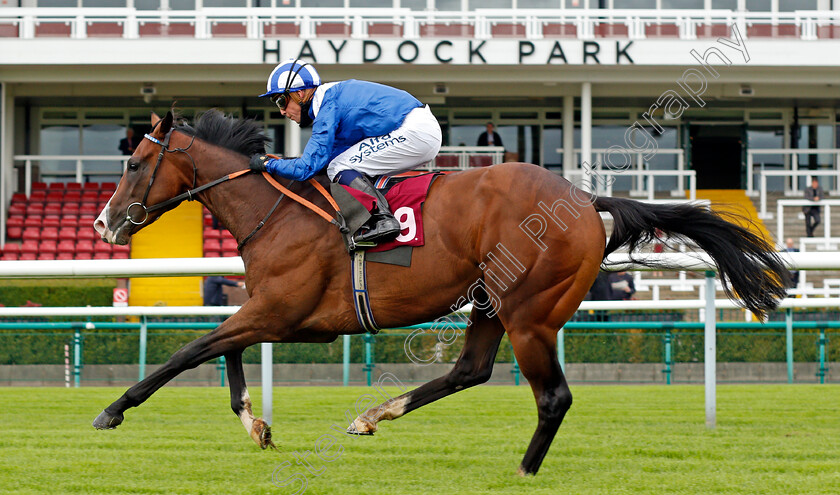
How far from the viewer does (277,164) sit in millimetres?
4066

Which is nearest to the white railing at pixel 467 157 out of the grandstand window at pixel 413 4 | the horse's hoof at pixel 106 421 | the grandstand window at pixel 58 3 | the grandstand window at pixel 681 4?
the grandstand window at pixel 413 4

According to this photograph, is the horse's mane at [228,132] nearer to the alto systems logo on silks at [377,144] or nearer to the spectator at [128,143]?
the alto systems logo on silks at [377,144]

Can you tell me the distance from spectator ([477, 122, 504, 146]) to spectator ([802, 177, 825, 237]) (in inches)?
240

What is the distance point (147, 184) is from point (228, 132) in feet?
1.45

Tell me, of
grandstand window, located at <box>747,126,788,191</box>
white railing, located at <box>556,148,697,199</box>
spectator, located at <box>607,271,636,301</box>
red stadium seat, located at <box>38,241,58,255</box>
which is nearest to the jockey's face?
spectator, located at <box>607,271,636,301</box>

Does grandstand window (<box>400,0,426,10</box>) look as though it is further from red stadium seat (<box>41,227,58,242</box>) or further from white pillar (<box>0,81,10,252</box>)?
red stadium seat (<box>41,227,58,242</box>)

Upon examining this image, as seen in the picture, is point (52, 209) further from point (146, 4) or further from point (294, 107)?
point (294, 107)

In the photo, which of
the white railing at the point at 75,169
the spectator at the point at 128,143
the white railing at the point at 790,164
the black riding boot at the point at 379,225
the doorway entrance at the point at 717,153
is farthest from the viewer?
the doorway entrance at the point at 717,153

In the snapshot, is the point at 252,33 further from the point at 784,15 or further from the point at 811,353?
the point at 811,353

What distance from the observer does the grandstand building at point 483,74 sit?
17.1m

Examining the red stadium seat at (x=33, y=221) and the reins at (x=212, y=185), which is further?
the red stadium seat at (x=33, y=221)

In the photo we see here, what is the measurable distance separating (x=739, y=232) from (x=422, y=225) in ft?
4.75

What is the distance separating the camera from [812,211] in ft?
56.2

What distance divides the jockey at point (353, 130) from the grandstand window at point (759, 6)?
18516 millimetres
